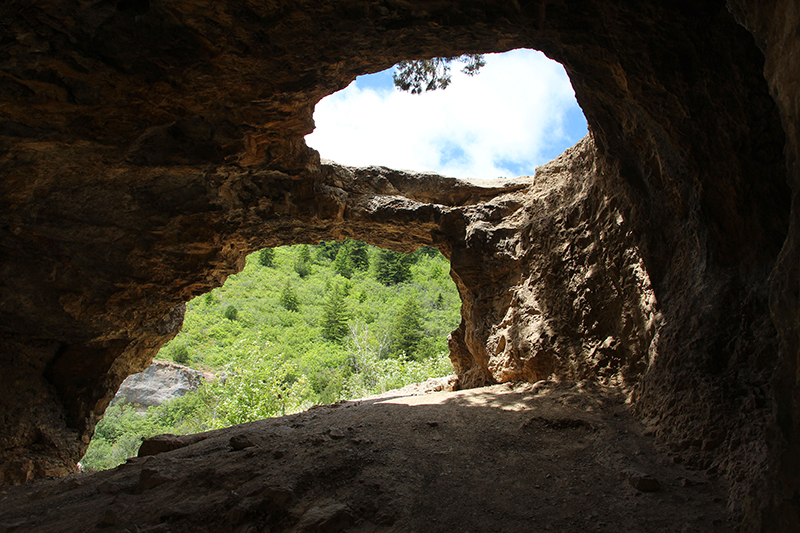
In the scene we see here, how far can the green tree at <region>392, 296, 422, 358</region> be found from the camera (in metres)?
28.0

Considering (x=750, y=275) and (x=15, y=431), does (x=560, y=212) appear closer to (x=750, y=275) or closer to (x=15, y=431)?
(x=750, y=275)

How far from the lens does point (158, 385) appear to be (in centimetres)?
2556

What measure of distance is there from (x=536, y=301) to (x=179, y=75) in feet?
16.9

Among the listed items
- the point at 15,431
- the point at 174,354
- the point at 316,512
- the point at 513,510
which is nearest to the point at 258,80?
the point at 316,512

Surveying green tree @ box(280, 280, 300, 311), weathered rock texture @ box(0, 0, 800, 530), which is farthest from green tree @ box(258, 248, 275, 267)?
weathered rock texture @ box(0, 0, 800, 530)

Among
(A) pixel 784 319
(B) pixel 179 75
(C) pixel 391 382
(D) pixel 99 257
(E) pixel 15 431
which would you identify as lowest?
(C) pixel 391 382

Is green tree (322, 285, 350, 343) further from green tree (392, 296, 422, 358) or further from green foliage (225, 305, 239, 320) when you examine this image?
green foliage (225, 305, 239, 320)

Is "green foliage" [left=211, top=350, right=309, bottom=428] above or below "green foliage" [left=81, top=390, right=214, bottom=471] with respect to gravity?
above

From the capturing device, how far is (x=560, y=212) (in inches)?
236

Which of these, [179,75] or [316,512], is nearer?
[316,512]

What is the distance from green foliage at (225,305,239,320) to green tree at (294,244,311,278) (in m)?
8.25

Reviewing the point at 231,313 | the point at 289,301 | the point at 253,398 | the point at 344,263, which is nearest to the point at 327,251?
the point at 344,263

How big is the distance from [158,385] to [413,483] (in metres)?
27.8

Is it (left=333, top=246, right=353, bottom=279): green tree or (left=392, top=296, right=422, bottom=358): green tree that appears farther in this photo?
(left=333, top=246, right=353, bottom=279): green tree
